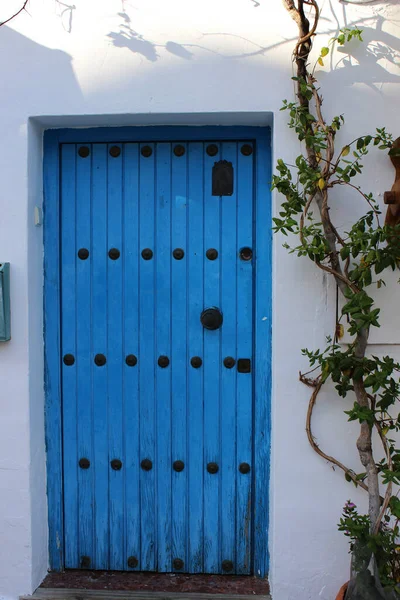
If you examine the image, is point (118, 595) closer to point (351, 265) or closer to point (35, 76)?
point (351, 265)

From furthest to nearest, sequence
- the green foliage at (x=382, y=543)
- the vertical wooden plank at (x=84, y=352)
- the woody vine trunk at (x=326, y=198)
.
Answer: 1. the vertical wooden plank at (x=84, y=352)
2. the woody vine trunk at (x=326, y=198)
3. the green foliage at (x=382, y=543)

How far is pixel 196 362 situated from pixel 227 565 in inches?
37.5

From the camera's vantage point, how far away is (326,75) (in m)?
2.35

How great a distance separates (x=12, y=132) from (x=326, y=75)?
1327 mm

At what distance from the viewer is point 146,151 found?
262cm

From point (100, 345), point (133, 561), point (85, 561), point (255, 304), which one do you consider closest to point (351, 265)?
point (255, 304)

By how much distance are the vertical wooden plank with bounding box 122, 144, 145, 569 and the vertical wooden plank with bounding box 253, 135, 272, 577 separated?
54cm

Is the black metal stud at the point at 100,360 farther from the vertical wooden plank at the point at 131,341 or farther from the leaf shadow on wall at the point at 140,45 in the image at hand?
the leaf shadow on wall at the point at 140,45

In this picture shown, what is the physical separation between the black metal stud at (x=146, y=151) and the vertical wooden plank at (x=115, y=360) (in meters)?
0.11

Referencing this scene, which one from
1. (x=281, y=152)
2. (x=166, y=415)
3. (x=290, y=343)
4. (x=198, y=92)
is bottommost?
(x=166, y=415)

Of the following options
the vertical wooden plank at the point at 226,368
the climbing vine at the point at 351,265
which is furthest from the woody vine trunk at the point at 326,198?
the vertical wooden plank at the point at 226,368

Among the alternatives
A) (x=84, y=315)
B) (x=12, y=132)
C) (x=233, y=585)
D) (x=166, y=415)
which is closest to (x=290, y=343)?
(x=166, y=415)

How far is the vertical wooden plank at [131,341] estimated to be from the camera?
2.63 metres

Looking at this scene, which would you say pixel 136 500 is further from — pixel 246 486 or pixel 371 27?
pixel 371 27
